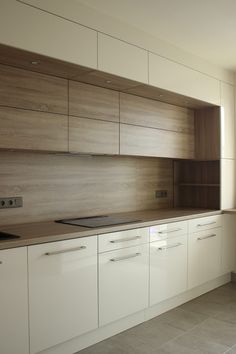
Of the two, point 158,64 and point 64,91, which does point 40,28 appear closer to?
point 64,91

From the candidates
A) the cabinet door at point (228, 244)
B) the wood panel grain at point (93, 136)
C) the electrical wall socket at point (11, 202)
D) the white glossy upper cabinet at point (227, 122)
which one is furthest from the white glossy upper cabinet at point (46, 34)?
the cabinet door at point (228, 244)

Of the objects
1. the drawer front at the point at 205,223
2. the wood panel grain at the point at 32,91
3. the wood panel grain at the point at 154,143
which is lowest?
the drawer front at the point at 205,223

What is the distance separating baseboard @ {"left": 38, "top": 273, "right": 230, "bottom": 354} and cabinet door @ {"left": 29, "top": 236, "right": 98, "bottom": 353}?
0.08 metres

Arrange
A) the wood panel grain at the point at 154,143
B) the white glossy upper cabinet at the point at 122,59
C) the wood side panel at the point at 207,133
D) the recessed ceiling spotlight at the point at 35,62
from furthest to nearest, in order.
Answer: the wood side panel at the point at 207,133
the wood panel grain at the point at 154,143
the white glossy upper cabinet at the point at 122,59
the recessed ceiling spotlight at the point at 35,62

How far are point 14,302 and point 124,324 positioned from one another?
1098 mm

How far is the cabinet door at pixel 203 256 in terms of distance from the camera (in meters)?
3.53

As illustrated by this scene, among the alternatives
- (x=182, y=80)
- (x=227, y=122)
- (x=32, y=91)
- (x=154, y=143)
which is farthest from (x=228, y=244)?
(x=32, y=91)

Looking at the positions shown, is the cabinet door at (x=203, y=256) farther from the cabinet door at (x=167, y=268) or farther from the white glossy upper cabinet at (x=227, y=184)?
the white glossy upper cabinet at (x=227, y=184)

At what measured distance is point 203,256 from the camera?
370 cm

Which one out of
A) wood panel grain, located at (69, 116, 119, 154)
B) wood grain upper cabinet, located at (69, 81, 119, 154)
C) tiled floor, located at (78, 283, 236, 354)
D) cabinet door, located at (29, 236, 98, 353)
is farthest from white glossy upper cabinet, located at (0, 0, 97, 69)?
tiled floor, located at (78, 283, 236, 354)

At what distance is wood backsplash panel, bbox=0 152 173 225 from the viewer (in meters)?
2.81

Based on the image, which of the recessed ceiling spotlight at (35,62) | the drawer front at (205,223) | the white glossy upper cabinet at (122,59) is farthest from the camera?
the drawer front at (205,223)

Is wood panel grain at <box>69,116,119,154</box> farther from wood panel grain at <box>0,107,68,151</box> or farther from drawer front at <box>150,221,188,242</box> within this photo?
drawer front at <box>150,221,188,242</box>

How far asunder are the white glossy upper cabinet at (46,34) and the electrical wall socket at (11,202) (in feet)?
3.69
